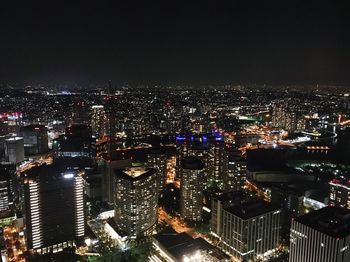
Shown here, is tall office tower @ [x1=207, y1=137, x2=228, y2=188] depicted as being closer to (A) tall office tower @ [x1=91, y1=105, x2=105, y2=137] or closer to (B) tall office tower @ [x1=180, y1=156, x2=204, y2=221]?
(B) tall office tower @ [x1=180, y1=156, x2=204, y2=221]

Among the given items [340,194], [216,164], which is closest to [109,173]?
[216,164]

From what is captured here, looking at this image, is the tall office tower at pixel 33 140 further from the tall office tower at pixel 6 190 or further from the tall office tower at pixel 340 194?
the tall office tower at pixel 340 194

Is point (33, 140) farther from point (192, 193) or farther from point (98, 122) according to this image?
point (192, 193)

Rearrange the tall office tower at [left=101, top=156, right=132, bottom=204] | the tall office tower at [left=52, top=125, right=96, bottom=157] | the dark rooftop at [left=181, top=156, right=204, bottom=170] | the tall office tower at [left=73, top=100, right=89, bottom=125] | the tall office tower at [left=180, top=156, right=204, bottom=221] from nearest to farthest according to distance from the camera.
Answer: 1. the tall office tower at [left=180, top=156, right=204, bottom=221]
2. the dark rooftop at [left=181, top=156, right=204, bottom=170]
3. the tall office tower at [left=101, top=156, right=132, bottom=204]
4. the tall office tower at [left=52, top=125, right=96, bottom=157]
5. the tall office tower at [left=73, top=100, right=89, bottom=125]

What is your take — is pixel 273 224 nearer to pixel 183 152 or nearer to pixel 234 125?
pixel 183 152

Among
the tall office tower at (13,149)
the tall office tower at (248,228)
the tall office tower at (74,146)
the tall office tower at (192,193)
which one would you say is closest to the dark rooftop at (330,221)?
the tall office tower at (248,228)

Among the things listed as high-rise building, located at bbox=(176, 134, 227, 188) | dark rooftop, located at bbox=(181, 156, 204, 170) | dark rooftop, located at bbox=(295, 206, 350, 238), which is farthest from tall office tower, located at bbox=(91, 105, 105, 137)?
dark rooftop, located at bbox=(295, 206, 350, 238)
